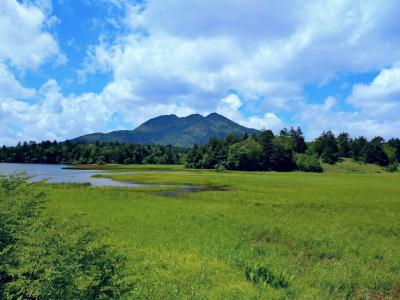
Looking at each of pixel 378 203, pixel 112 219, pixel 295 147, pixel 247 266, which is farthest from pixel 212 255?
pixel 295 147

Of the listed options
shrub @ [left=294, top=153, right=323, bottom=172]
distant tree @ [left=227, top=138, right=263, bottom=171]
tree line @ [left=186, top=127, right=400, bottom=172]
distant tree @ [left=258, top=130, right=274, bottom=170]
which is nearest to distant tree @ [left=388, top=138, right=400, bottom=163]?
tree line @ [left=186, top=127, right=400, bottom=172]

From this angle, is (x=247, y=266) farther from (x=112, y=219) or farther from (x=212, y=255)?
(x=112, y=219)

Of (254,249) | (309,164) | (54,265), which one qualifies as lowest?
(254,249)

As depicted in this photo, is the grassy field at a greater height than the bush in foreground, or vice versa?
the bush in foreground

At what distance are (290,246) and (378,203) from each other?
24164 mm

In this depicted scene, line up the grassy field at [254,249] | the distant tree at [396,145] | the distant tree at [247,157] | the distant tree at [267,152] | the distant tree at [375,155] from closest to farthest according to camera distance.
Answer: the grassy field at [254,249], the distant tree at [247,157], the distant tree at [267,152], the distant tree at [375,155], the distant tree at [396,145]

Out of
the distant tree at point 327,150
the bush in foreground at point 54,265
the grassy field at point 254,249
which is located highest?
the distant tree at point 327,150

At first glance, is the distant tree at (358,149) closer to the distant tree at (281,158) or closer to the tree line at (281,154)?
the tree line at (281,154)

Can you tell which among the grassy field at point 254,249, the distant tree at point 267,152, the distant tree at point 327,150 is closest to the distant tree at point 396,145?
the distant tree at point 327,150

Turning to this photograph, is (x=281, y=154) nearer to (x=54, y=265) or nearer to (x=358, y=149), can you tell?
(x=358, y=149)

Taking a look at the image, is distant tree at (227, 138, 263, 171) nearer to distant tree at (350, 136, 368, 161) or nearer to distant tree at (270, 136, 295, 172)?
distant tree at (270, 136, 295, 172)

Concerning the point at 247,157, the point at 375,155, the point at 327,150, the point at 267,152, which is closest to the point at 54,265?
the point at 247,157

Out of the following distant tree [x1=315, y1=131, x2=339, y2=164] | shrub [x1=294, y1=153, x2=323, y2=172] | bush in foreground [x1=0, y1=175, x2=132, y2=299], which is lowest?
bush in foreground [x1=0, y1=175, x2=132, y2=299]

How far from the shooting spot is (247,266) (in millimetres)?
15812
